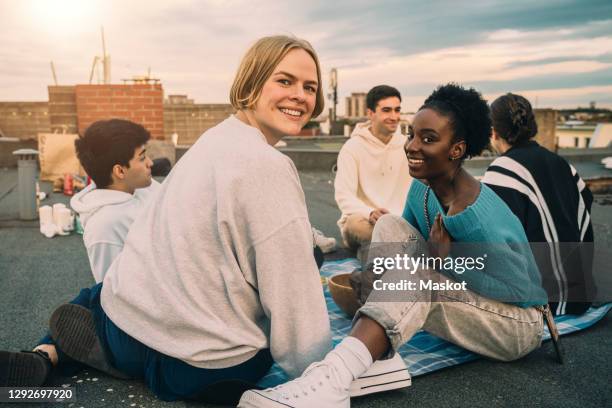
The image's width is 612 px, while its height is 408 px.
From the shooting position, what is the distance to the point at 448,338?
231cm

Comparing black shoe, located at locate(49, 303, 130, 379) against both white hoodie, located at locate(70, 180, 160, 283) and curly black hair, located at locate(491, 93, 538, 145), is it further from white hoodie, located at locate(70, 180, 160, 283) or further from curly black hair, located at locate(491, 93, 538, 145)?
curly black hair, located at locate(491, 93, 538, 145)

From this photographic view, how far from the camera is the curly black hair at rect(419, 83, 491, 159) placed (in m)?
2.50

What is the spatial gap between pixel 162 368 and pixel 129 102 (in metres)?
8.03

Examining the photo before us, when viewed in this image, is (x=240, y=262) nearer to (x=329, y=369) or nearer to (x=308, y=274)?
(x=308, y=274)

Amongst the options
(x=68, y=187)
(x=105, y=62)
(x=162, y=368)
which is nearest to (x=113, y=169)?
(x=162, y=368)

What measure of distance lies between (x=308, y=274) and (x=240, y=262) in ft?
0.74

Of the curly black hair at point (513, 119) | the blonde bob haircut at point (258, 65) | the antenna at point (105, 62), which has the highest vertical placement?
the antenna at point (105, 62)

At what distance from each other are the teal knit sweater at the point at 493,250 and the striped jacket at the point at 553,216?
63 centimetres

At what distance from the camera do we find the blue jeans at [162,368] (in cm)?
195

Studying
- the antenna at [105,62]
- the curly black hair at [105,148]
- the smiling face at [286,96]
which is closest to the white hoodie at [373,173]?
the curly black hair at [105,148]

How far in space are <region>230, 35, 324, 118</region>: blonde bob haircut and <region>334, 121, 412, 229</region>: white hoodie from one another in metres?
2.44

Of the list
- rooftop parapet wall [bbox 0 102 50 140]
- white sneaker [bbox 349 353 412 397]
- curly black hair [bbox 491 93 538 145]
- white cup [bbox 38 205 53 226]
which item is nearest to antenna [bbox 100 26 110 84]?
rooftop parapet wall [bbox 0 102 50 140]

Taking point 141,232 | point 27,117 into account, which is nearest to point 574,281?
point 141,232

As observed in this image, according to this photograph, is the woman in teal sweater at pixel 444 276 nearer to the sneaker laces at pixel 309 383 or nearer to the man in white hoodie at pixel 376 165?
the sneaker laces at pixel 309 383
